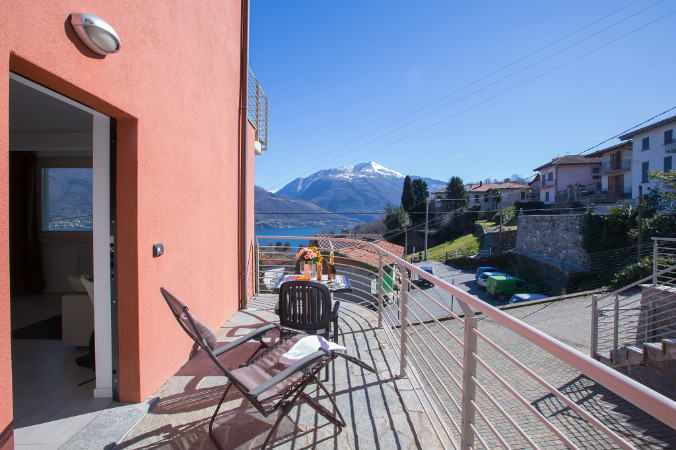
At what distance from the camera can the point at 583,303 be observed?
13055 mm

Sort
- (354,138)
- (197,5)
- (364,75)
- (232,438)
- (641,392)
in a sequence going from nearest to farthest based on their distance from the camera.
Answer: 1. (641,392)
2. (232,438)
3. (197,5)
4. (364,75)
5. (354,138)

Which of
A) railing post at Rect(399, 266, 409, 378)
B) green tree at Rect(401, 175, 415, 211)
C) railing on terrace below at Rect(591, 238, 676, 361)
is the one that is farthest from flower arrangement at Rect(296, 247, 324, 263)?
green tree at Rect(401, 175, 415, 211)

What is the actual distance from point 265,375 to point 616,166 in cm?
3890

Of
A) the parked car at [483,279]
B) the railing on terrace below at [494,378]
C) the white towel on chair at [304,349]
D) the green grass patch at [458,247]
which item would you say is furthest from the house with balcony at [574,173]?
the white towel on chair at [304,349]

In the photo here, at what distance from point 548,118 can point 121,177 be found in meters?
34.8

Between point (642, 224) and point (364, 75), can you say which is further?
point (364, 75)

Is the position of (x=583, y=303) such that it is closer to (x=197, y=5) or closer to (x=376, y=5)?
(x=376, y=5)

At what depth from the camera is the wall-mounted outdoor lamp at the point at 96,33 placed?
5.81 ft

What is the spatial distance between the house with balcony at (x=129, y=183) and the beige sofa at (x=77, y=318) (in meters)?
0.01

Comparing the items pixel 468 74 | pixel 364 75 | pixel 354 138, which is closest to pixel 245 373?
pixel 364 75

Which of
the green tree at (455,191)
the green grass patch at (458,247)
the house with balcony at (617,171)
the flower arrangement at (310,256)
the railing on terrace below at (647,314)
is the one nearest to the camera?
the flower arrangement at (310,256)

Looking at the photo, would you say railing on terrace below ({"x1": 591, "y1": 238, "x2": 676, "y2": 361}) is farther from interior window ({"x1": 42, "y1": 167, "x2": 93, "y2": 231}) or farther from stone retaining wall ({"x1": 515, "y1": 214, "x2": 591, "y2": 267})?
stone retaining wall ({"x1": 515, "y1": 214, "x2": 591, "y2": 267})

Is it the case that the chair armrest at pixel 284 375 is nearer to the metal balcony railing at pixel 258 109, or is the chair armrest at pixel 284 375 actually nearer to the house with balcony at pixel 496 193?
the metal balcony railing at pixel 258 109

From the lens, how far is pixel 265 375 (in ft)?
7.34
